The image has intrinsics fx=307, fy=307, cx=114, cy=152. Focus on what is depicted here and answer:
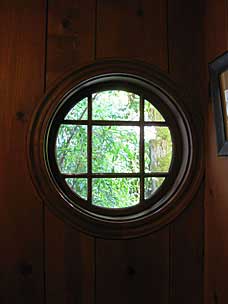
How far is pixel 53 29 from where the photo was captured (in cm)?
114

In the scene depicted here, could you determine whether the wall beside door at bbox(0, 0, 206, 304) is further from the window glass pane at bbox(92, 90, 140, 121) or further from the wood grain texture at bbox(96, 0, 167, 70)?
the window glass pane at bbox(92, 90, 140, 121)

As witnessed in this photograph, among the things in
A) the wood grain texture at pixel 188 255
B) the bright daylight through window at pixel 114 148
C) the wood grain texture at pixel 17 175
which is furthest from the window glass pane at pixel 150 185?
the wood grain texture at pixel 17 175

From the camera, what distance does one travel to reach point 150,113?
1.32 m

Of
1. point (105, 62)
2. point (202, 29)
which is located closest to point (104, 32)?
point (105, 62)

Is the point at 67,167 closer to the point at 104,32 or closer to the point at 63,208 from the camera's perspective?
the point at 63,208

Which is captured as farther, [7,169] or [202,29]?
[202,29]

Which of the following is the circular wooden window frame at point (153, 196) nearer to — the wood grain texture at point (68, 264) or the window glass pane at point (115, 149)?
the wood grain texture at point (68, 264)

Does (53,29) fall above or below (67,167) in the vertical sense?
above

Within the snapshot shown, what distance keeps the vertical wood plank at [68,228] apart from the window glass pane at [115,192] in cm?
21

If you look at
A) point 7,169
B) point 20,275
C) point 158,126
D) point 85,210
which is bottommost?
point 20,275

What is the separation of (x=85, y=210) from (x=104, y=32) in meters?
0.69

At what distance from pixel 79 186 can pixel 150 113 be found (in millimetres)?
434

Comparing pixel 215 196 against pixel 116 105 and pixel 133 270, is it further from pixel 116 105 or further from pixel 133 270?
pixel 116 105

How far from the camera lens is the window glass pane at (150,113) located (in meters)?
1.32
